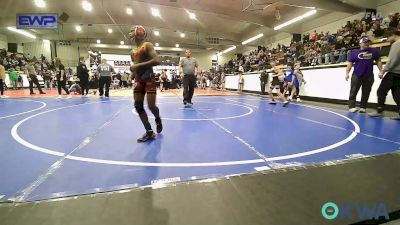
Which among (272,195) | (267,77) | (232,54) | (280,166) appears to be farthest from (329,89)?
(232,54)

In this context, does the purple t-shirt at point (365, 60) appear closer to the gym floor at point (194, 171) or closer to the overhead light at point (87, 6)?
the gym floor at point (194, 171)

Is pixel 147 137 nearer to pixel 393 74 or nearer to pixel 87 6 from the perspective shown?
pixel 393 74

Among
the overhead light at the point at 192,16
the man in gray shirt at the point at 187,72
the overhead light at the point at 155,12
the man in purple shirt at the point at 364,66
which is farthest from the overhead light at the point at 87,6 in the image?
the man in purple shirt at the point at 364,66

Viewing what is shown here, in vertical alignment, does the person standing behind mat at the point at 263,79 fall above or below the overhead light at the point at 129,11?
below

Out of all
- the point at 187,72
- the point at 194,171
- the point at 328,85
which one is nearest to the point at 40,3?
the point at 187,72

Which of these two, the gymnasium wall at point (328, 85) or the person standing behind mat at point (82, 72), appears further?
the person standing behind mat at point (82, 72)

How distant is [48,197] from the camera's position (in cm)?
193

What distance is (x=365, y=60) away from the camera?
252 inches

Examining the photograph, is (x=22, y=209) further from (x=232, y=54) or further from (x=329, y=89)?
→ (x=232, y=54)

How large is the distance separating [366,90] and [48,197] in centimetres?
745

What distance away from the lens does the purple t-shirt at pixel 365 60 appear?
637cm

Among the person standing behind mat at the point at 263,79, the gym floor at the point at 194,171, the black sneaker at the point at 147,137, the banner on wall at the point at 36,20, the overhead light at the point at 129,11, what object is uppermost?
the overhead light at the point at 129,11

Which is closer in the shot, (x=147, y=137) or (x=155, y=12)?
(x=147, y=137)

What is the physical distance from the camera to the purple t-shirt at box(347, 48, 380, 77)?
6.37 m
